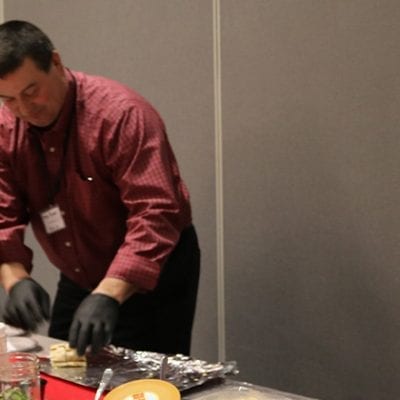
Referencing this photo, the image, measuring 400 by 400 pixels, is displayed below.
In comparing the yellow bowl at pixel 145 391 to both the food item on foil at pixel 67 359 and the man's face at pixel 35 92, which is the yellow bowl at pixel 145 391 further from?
the man's face at pixel 35 92

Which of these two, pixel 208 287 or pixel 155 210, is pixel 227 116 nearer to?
pixel 208 287

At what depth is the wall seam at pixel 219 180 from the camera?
219cm

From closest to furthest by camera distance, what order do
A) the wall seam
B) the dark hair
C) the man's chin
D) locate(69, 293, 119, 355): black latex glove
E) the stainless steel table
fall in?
the stainless steel table
locate(69, 293, 119, 355): black latex glove
the dark hair
the man's chin
the wall seam

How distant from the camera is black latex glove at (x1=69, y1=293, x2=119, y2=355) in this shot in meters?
1.24

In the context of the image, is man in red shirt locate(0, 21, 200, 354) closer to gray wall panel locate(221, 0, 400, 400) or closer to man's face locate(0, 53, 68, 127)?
man's face locate(0, 53, 68, 127)

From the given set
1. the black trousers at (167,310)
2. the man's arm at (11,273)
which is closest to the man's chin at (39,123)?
the man's arm at (11,273)

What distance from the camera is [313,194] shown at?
2.04 metres

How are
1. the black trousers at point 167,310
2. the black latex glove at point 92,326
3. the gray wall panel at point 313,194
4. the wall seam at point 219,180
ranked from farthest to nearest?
the wall seam at point 219,180 → the gray wall panel at point 313,194 → the black trousers at point 167,310 → the black latex glove at point 92,326

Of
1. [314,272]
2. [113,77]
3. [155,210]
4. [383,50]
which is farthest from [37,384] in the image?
[113,77]

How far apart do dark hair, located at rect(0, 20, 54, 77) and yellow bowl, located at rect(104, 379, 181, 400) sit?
0.71m

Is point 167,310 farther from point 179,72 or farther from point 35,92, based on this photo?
point 179,72

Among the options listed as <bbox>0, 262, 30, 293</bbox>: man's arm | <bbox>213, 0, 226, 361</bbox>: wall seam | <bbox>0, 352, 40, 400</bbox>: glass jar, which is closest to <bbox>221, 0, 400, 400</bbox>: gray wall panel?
<bbox>213, 0, 226, 361</bbox>: wall seam

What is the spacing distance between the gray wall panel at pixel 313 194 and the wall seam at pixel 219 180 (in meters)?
0.03

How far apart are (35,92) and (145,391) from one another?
28.6 inches
